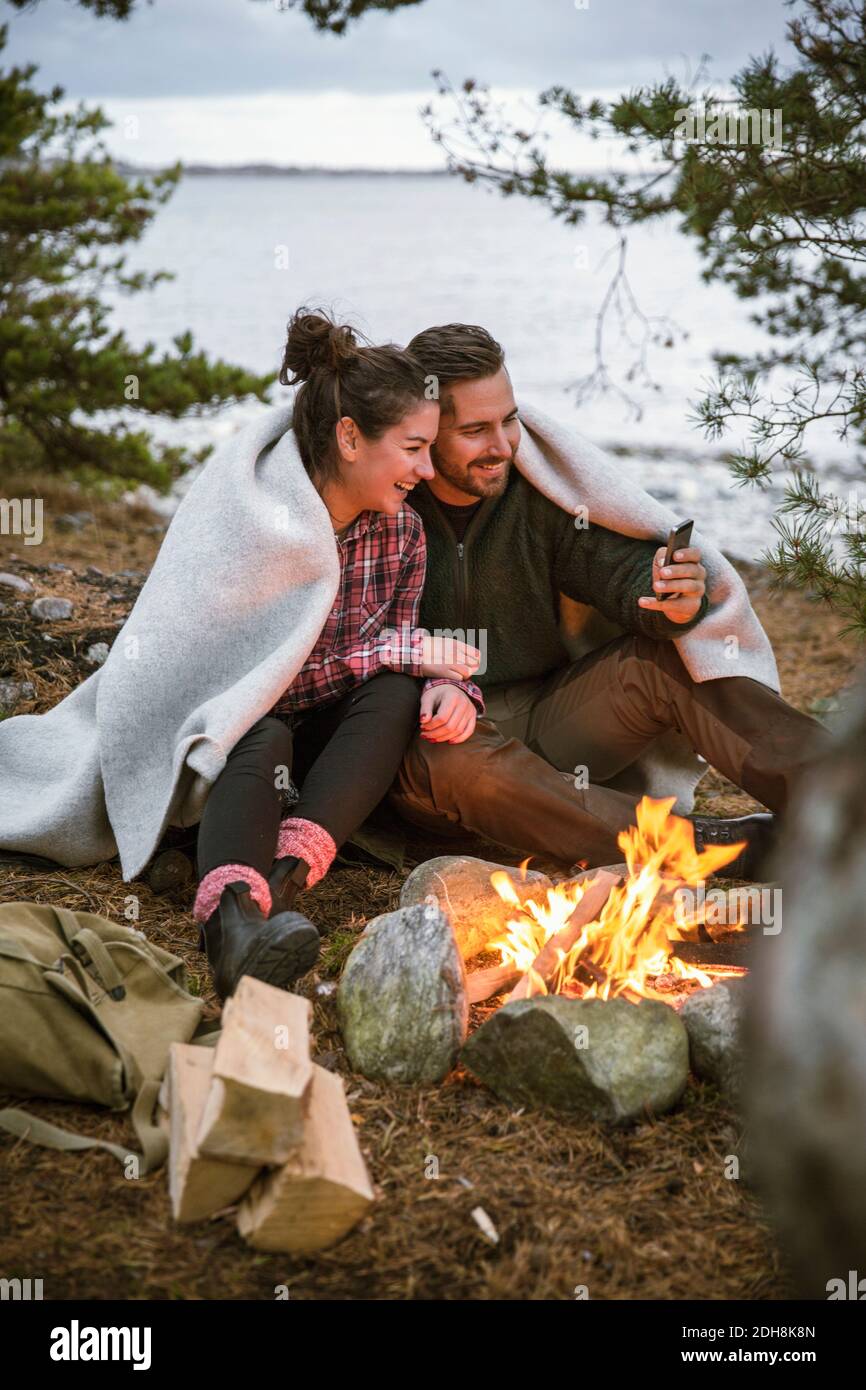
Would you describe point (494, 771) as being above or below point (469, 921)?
above

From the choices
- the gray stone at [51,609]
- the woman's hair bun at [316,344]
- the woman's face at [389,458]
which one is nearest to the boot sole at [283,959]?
the woman's face at [389,458]

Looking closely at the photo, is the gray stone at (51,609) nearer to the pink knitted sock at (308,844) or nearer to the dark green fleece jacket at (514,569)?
the dark green fleece jacket at (514,569)

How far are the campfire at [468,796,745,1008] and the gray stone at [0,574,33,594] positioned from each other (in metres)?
2.75

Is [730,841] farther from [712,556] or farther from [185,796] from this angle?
[185,796]

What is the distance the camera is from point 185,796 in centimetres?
302

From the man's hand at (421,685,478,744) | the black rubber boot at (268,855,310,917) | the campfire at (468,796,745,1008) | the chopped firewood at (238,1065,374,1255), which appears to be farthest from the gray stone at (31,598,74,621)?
the chopped firewood at (238,1065,374,1255)

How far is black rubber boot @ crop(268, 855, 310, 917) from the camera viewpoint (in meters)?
2.75

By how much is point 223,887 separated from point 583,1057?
85cm

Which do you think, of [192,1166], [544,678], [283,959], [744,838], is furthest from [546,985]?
[544,678]

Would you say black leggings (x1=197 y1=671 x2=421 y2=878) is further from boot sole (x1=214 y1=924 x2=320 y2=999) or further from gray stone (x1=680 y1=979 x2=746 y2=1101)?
gray stone (x1=680 y1=979 x2=746 y2=1101)

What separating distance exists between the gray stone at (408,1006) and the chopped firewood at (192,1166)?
42 cm

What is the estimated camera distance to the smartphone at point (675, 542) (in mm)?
3252
